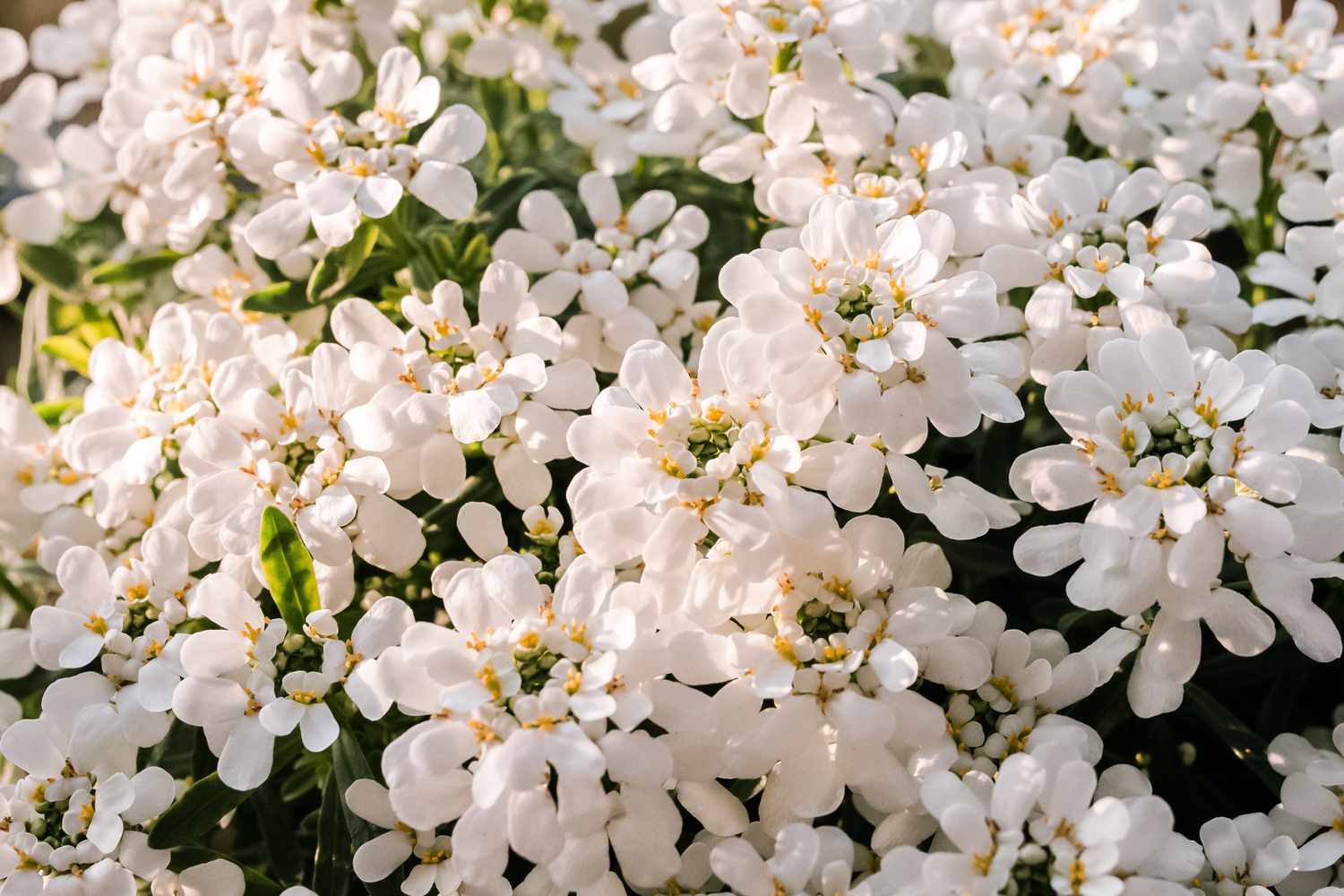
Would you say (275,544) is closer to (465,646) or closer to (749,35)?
(465,646)

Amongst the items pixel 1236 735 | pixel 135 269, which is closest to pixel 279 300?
pixel 135 269

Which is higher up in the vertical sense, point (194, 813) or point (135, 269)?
point (135, 269)

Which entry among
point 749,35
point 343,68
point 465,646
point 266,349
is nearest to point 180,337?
point 266,349

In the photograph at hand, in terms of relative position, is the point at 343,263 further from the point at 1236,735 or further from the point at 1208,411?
the point at 1236,735

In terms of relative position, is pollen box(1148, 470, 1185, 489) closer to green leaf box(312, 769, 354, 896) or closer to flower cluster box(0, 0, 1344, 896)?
flower cluster box(0, 0, 1344, 896)

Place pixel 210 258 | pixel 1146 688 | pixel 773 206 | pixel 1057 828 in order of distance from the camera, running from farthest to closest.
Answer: pixel 210 258
pixel 773 206
pixel 1146 688
pixel 1057 828

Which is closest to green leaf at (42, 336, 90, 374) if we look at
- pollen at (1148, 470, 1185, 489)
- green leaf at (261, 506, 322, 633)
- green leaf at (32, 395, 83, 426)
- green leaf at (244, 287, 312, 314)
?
green leaf at (32, 395, 83, 426)

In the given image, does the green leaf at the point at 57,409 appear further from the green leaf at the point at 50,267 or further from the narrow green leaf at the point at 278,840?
the narrow green leaf at the point at 278,840
